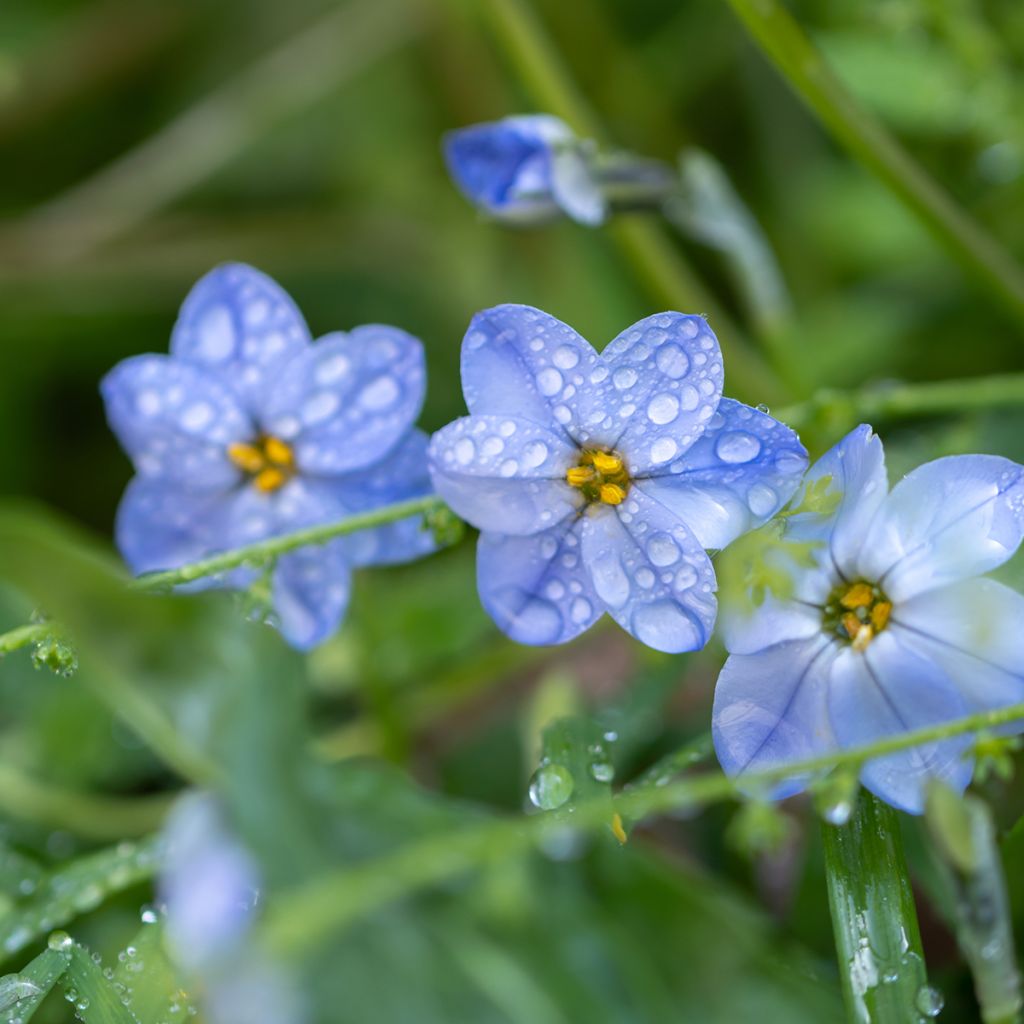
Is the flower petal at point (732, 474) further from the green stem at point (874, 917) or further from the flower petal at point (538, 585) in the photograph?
the green stem at point (874, 917)

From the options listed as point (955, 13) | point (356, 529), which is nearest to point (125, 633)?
point (356, 529)

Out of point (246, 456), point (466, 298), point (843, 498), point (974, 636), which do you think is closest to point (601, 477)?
point (843, 498)

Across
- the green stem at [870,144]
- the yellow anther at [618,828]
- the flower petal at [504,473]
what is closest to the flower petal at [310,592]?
the flower petal at [504,473]

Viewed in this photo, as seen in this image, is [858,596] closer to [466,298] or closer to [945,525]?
[945,525]

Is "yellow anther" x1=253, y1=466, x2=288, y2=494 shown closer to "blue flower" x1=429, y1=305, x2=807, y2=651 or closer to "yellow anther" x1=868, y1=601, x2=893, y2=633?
"blue flower" x1=429, y1=305, x2=807, y2=651

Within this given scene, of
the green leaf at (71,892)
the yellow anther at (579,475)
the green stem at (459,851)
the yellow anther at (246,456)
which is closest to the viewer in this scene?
the green stem at (459,851)
